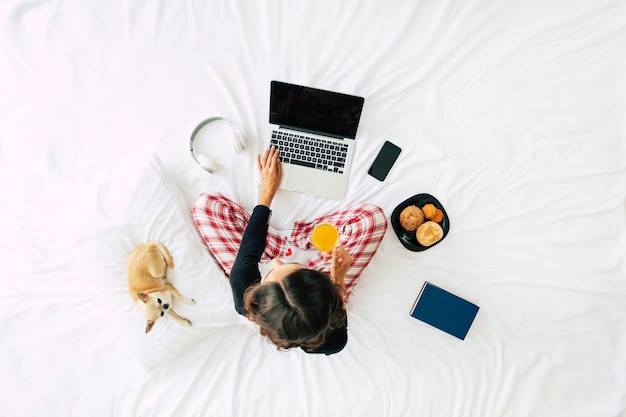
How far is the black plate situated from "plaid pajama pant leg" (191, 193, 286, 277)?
1.23 ft

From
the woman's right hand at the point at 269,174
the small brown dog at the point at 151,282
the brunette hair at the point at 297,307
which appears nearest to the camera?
the brunette hair at the point at 297,307

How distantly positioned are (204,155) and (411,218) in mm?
641

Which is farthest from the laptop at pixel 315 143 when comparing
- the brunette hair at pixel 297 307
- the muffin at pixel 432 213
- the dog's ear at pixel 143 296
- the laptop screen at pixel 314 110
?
the dog's ear at pixel 143 296

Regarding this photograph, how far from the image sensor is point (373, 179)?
108 centimetres

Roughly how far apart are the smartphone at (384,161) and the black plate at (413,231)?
11cm

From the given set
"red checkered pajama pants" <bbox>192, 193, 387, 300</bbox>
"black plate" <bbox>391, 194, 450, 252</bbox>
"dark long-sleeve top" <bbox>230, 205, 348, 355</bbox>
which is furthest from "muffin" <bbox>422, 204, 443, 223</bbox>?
"dark long-sleeve top" <bbox>230, 205, 348, 355</bbox>

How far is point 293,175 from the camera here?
1.04 metres

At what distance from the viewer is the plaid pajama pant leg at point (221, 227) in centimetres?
98

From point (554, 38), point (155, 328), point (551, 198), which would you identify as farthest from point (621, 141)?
point (155, 328)

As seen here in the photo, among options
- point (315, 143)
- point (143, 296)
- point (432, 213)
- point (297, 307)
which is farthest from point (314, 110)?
point (143, 296)

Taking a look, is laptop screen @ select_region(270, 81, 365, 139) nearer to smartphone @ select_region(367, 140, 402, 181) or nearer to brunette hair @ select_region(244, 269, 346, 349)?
smartphone @ select_region(367, 140, 402, 181)

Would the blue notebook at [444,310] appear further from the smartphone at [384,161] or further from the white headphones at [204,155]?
the white headphones at [204,155]

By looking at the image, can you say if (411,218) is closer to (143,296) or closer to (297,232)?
(297,232)

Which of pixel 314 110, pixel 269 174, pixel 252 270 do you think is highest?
pixel 314 110
